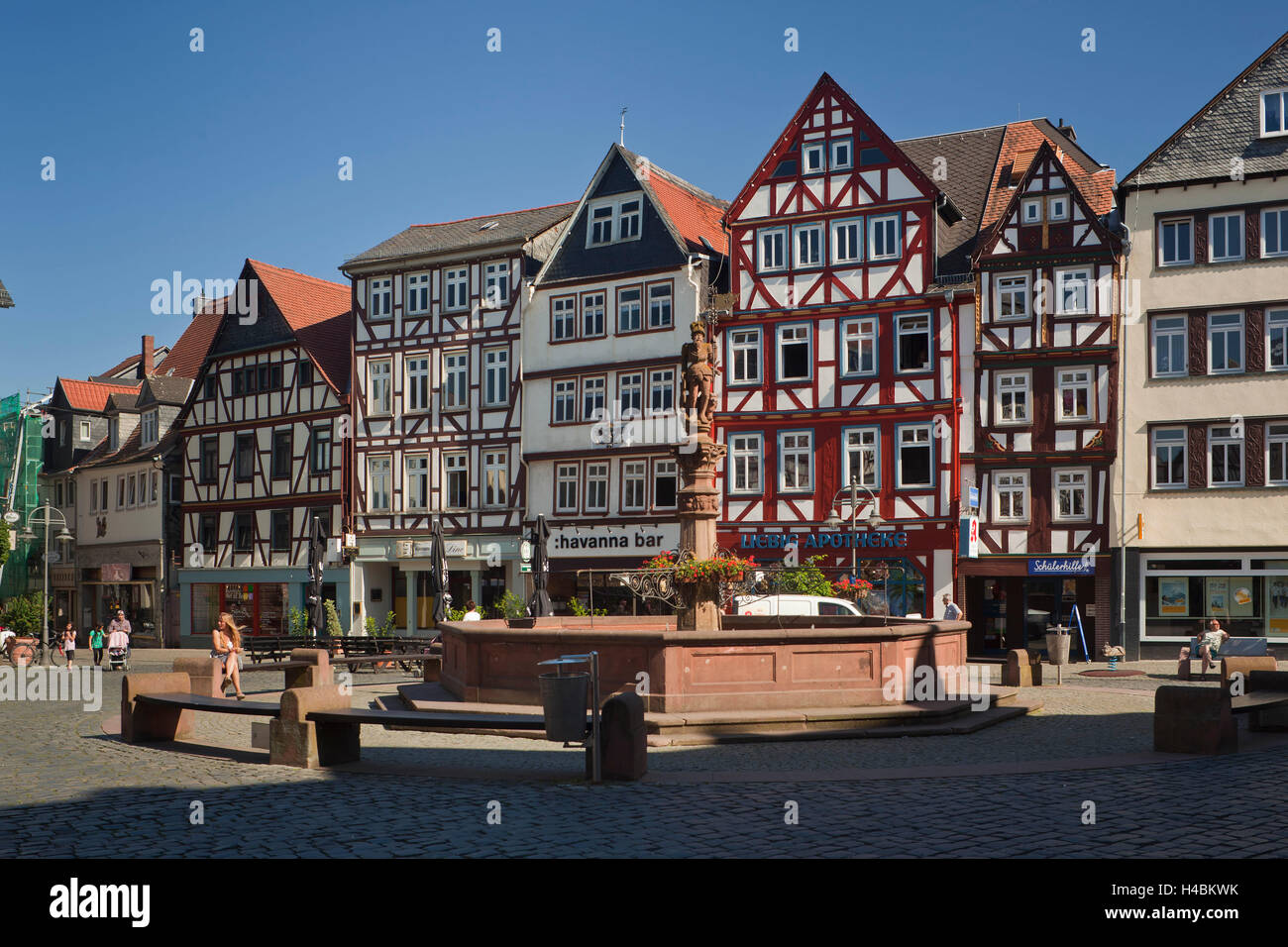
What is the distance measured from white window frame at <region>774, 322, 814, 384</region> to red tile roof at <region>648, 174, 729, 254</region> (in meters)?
4.88

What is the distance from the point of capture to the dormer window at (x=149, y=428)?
171 ft

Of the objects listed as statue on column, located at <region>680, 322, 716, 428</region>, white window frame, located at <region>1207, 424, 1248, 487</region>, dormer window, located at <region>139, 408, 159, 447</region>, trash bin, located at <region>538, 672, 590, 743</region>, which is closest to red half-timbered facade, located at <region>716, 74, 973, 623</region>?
white window frame, located at <region>1207, 424, 1248, 487</region>

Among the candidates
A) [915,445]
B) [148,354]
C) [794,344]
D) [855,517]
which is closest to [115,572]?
A: [148,354]

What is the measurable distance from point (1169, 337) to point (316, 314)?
97.3 feet

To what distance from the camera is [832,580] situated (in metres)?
35.3

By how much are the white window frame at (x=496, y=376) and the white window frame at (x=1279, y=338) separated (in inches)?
857

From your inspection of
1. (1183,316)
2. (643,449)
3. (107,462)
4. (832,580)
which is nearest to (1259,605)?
(1183,316)

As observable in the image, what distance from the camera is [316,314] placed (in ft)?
157

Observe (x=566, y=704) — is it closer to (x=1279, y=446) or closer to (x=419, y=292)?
(x=1279, y=446)

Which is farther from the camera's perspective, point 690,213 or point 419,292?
point 419,292

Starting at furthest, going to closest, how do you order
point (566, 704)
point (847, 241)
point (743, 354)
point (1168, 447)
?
point (743, 354) < point (847, 241) < point (1168, 447) < point (566, 704)

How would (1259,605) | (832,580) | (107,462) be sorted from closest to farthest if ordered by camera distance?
(1259,605) → (832,580) → (107,462)

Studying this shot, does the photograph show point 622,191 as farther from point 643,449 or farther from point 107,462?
point 107,462
